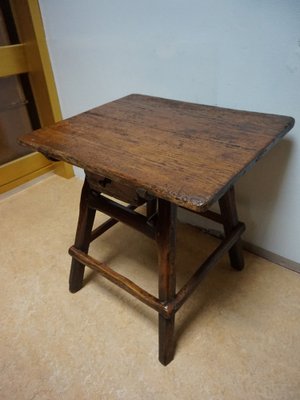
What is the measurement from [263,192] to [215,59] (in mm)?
477

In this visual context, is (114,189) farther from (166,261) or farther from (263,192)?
(263,192)

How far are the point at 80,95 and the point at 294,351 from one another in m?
1.38

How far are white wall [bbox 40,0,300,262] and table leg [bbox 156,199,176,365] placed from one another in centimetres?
48

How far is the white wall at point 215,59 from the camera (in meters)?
0.86

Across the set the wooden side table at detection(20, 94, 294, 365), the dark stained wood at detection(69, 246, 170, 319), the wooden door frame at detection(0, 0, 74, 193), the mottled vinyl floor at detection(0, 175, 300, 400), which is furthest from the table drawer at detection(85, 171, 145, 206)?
the wooden door frame at detection(0, 0, 74, 193)

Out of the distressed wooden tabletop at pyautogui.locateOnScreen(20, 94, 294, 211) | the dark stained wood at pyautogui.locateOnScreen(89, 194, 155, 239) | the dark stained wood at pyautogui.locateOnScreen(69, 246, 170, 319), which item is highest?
the distressed wooden tabletop at pyautogui.locateOnScreen(20, 94, 294, 211)

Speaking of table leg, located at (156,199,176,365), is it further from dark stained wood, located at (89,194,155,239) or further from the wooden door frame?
the wooden door frame

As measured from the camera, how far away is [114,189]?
Result: 31.9 inches

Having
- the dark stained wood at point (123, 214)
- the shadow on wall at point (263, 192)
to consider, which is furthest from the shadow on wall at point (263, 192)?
A: the dark stained wood at point (123, 214)

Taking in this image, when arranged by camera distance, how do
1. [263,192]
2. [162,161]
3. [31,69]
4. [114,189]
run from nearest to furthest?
[162,161]
[114,189]
[263,192]
[31,69]

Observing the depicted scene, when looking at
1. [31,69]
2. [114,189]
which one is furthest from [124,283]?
[31,69]

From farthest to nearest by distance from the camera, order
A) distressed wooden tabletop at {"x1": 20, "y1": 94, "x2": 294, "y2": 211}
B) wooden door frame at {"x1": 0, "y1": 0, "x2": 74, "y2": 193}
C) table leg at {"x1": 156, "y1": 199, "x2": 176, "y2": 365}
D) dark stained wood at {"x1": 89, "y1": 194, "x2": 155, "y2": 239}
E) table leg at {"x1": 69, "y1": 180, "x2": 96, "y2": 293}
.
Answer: wooden door frame at {"x1": 0, "y1": 0, "x2": 74, "y2": 193}
table leg at {"x1": 69, "y1": 180, "x2": 96, "y2": 293}
dark stained wood at {"x1": 89, "y1": 194, "x2": 155, "y2": 239}
table leg at {"x1": 156, "y1": 199, "x2": 176, "y2": 365}
distressed wooden tabletop at {"x1": 20, "y1": 94, "x2": 294, "y2": 211}

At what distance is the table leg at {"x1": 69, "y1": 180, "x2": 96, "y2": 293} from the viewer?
96 cm

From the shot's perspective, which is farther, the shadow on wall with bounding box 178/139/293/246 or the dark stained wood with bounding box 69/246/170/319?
the shadow on wall with bounding box 178/139/293/246
